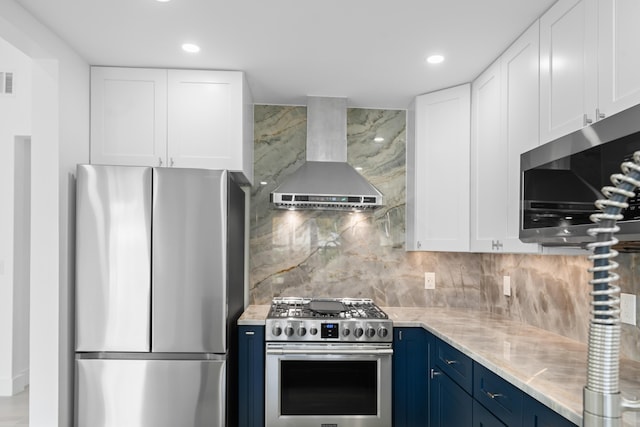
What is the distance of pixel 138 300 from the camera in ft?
8.59

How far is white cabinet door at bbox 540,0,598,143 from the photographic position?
1765 millimetres

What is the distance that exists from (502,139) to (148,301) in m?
2.28

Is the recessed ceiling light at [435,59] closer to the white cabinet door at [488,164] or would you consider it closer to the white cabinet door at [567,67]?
the white cabinet door at [488,164]

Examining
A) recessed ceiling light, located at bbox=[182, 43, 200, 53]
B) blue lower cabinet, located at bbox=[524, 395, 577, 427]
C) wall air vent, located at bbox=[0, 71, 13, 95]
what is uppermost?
wall air vent, located at bbox=[0, 71, 13, 95]

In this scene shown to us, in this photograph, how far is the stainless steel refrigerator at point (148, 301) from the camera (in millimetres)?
2607

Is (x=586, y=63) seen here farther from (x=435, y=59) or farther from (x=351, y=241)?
(x=351, y=241)

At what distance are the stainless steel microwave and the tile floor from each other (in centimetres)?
375

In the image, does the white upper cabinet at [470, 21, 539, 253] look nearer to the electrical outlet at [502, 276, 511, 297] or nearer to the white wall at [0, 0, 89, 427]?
the electrical outlet at [502, 276, 511, 297]

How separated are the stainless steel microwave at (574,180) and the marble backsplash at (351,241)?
1646mm

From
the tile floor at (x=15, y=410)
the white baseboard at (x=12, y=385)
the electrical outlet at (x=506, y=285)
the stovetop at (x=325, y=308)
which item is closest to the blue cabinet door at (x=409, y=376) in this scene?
the stovetop at (x=325, y=308)

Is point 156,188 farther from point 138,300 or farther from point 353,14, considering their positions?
point 353,14

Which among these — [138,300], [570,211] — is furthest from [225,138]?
[570,211]

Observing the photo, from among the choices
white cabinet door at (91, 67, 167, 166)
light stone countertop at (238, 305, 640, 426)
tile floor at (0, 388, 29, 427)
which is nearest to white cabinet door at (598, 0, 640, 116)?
light stone countertop at (238, 305, 640, 426)

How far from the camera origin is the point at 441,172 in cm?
324
